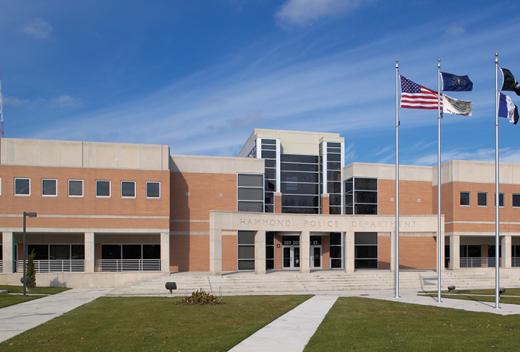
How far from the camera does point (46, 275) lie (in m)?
39.0

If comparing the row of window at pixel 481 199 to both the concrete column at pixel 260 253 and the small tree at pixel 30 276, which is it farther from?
the small tree at pixel 30 276

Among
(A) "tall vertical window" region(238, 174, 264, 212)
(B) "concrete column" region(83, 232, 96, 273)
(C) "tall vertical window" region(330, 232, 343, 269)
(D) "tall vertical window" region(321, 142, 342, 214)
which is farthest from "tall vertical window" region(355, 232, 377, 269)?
(B) "concrete column" region(83, 232, 96, 273)

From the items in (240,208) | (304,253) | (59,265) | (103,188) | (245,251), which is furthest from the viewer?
(240,208)

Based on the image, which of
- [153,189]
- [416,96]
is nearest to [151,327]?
[416,96]

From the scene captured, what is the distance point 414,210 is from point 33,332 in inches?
1554

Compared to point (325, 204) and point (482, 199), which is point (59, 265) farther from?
point (482, 199)

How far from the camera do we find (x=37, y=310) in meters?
25.1

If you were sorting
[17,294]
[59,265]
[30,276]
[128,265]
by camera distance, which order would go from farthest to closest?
[128,265] → [59,265] → [30,276] → [17,294]

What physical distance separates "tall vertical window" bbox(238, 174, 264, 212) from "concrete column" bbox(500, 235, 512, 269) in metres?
22.2

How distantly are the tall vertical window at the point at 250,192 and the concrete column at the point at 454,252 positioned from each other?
16.8 metres

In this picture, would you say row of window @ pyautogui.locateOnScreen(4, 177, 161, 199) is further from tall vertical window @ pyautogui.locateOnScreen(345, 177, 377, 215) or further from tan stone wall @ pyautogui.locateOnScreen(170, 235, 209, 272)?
tall vertical window @ pyautogui.locateOnScreen(345, 177, 377, 215)

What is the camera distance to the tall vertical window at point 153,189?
138ft

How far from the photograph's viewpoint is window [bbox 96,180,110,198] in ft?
136

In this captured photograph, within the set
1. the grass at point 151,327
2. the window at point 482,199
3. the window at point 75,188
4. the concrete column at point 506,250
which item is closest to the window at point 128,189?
the window at point 75,188
